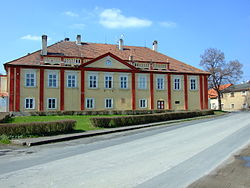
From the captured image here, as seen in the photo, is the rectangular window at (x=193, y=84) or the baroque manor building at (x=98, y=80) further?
the rectangular window at (x=193, y=84)

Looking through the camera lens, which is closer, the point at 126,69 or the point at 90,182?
the point at 90,182

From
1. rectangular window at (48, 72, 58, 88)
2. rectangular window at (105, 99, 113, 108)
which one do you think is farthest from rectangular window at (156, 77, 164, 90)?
rectangular window at (48, 72, 58, 88)

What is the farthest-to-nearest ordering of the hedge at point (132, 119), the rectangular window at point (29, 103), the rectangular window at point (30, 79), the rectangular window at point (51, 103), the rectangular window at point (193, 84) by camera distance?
1. the rectangular window at point (193, 84)
2. the rectangular window at point (51, 103)
3. the rectangular window at point (30, 79)
4. the rectangular window at point (29, 103)
5. the hedge at point (132, 119)

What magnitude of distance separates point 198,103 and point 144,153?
105 feet

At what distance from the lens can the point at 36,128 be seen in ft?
48.6

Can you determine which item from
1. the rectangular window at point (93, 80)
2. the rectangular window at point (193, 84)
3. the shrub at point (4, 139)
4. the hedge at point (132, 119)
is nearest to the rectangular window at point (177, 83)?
the rectangular window at point (193, 84)

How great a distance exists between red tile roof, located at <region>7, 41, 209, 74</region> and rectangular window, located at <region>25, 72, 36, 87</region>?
1.39 metres

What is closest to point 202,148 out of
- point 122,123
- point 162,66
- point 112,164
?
point 112,164

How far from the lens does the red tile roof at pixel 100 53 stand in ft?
108

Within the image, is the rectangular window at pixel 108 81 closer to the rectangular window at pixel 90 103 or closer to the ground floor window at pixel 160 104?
the rectangular window at pixel 90 103

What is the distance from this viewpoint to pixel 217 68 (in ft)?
179

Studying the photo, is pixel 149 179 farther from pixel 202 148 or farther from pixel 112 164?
pixel 202 148

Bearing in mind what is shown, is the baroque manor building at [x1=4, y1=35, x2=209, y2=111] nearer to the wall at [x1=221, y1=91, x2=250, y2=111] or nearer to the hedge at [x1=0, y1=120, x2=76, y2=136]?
the hedge at [x1=0, y1=120, x2=76, y2=136]

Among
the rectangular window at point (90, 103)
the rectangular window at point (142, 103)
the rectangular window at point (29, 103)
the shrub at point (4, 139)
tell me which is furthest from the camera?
the rectangular window at point (142, 103)
